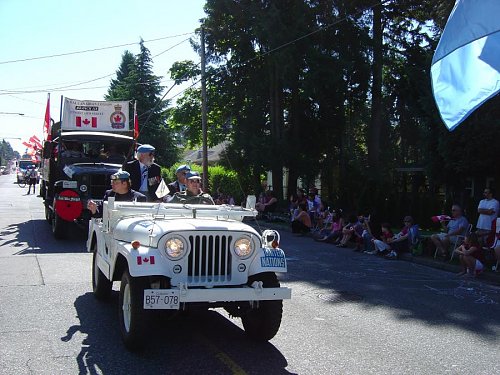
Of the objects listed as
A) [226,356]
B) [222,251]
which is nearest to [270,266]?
[222,251]

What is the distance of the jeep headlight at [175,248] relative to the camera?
512 cm

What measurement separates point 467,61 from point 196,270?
4580mm

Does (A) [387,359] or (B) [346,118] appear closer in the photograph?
(A) [387,359]

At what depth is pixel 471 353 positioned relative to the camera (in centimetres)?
568

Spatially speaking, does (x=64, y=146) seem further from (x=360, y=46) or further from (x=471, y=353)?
(x=360, y=46)

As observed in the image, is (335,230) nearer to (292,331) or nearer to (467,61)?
(467,61)

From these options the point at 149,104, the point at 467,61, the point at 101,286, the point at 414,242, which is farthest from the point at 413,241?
the point at 149,104

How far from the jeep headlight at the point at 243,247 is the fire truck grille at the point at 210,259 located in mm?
81

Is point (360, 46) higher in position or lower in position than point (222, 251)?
higher

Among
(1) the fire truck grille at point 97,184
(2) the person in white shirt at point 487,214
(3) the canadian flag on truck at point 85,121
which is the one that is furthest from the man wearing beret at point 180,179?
(3) the canadian flag on truck at point 85,121

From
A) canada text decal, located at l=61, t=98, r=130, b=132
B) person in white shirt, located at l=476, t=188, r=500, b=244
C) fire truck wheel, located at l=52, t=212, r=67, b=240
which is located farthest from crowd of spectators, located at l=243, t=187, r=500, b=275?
fire truck wheel, located at l=52, t=212, r=67, b=240

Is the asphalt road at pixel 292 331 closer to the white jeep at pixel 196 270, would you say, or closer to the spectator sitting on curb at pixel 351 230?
the white jeep at pixel 196 270

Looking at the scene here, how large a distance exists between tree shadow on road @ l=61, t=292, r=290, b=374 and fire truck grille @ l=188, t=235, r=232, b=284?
2.48 ft

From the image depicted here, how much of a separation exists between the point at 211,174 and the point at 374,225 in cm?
2271
